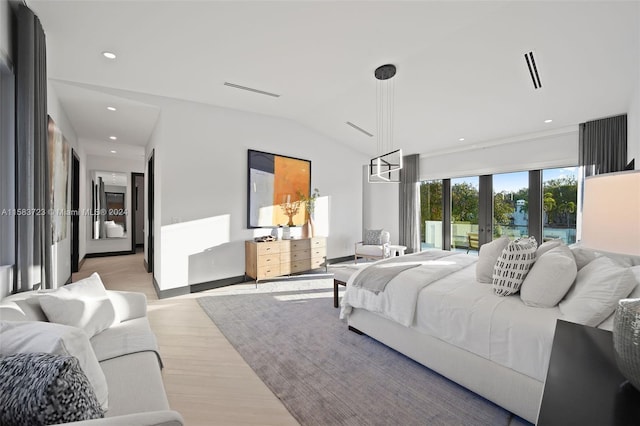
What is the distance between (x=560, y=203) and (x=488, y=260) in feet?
11.7

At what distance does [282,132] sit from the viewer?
5246 mm

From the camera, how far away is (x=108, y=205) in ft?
23.0

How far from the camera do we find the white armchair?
18.8 feet

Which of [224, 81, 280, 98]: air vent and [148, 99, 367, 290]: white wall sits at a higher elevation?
[224, 81, 280, 98]: air vent

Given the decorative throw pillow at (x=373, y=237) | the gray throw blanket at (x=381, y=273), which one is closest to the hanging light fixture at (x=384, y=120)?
the gray throw blanket at (x=381, y=273)

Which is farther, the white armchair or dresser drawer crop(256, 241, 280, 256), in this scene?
the white armchair

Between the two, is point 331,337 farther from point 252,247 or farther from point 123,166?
point 123,166

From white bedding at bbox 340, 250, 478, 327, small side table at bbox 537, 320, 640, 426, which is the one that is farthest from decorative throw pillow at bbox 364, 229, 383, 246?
small side table at bbox 537, 320, 640, 426

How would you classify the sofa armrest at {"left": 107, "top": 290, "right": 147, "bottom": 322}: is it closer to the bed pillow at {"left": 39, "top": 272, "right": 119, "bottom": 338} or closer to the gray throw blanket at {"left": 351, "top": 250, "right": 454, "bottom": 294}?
the bed pillow at {"left": 39, "top": 272, "right": 119, "bottom": 338}

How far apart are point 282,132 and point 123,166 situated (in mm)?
4865

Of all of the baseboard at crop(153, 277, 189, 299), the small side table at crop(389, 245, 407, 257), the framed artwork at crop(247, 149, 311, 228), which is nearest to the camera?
the baseboard at crop(153, 277, 189, 299)

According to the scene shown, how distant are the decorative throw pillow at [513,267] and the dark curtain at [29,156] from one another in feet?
11.4

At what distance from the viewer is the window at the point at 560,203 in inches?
180

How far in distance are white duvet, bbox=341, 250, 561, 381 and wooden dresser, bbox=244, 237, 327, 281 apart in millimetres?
2200
